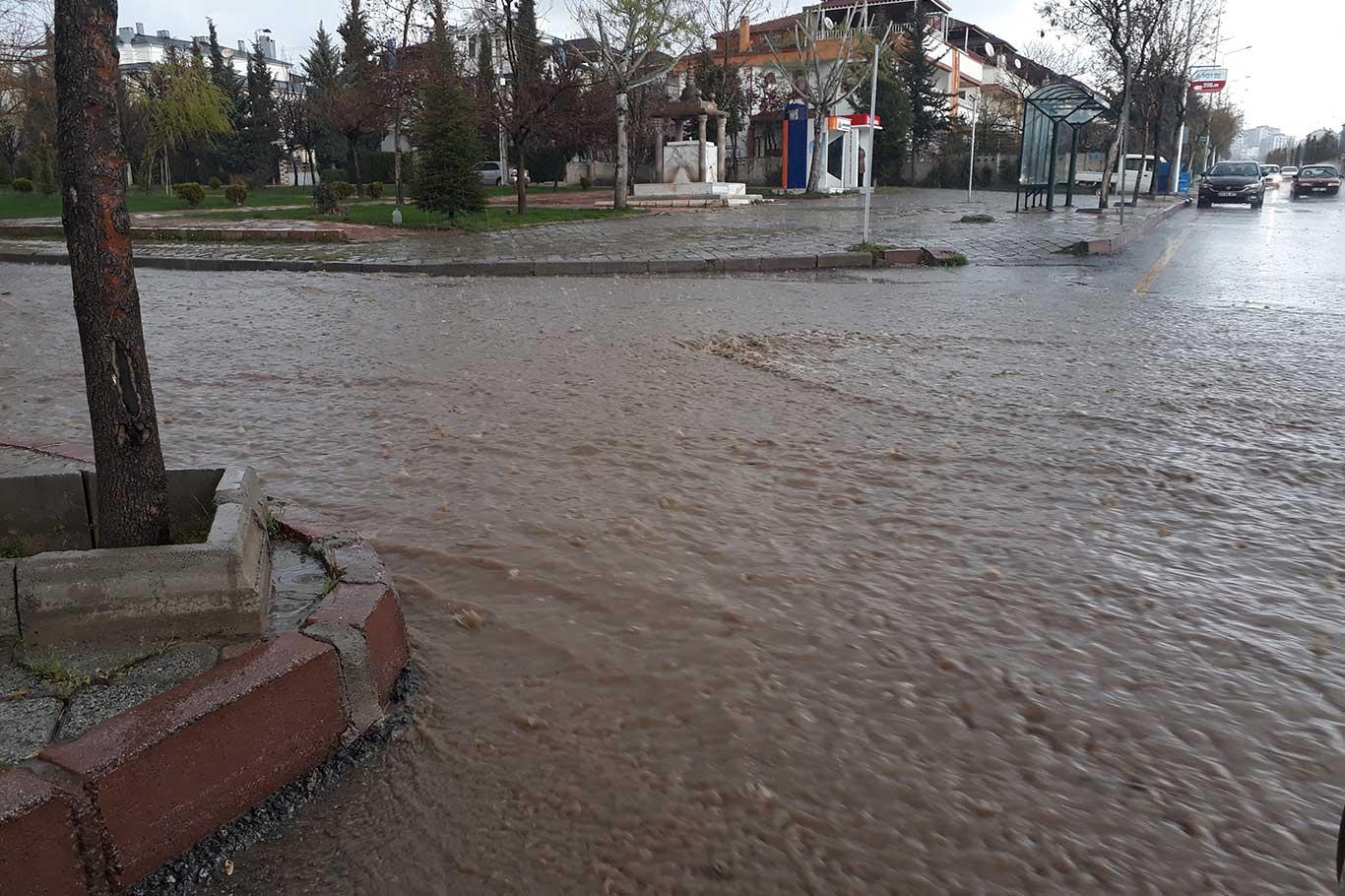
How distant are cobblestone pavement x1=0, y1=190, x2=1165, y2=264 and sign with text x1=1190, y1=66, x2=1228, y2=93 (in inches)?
1036

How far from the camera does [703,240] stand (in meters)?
19.2

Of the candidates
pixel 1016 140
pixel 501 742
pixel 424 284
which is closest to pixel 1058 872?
pixel 501 742

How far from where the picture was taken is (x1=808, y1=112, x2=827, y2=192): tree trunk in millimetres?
43247

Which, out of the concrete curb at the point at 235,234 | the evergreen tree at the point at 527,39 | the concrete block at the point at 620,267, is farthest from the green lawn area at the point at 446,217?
the concrete block at the point at 620,267

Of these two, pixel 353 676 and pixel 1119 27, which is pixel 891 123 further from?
pixel 353 676

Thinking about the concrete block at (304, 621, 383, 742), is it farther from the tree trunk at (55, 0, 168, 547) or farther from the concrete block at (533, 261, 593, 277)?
the concrete block at (533, 261, 593, 277)

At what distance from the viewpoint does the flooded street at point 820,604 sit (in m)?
2.27

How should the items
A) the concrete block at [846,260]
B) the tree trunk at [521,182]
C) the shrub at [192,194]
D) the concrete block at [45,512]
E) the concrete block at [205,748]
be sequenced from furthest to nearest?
the shrub at [192,194], the tree trunk at [521,182], the concrete block at [846,260], the concrete block at [45,512], the concrete block at [205,748]

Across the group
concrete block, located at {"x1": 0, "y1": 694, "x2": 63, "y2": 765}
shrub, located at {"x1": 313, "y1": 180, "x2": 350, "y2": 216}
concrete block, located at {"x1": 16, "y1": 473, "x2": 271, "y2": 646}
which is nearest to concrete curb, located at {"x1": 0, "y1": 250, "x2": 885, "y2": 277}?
shrub, located at {"x1": 313, "y1": 180, "x2": 350, "y2": 216}

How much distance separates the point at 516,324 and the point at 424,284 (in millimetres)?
4259

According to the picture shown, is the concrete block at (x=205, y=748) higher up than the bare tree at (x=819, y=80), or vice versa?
the bare tree at (x=819, y=80)

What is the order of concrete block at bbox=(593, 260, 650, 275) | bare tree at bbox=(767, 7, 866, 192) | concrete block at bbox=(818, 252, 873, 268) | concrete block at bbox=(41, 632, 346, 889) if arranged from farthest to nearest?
bare tree at bbox=(767, 7, 866, 192), concrete block at bbox=(818, 252, 873, 268), concrete block at bbox=(593, 260, 650, 275), concrete block at bbox=(41, 632, 346, 889)

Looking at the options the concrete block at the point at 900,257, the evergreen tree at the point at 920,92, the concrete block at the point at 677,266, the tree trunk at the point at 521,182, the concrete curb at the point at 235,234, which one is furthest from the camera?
the evergreen tree at the point at 920,92

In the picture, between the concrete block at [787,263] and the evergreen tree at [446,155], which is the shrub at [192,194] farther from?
the concrete block at [787,263]
